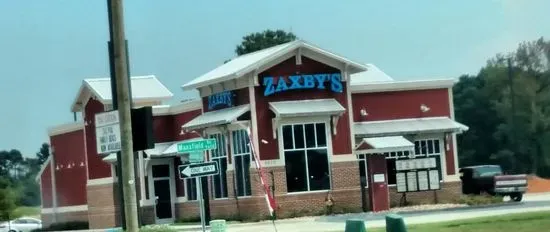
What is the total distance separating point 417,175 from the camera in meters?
47.0

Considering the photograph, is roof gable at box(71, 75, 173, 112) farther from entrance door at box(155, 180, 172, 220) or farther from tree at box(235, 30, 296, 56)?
tree at box(235, 30, 296, 56)

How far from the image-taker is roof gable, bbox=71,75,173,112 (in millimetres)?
55562

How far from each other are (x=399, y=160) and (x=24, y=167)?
241 ft

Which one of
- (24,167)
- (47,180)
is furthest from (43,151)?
(47,180)

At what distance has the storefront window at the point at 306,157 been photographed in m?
45.3

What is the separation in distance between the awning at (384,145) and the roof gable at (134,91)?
15.0 metres

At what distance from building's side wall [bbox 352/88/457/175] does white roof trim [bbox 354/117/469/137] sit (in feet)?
0.83

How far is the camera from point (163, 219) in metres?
54.7

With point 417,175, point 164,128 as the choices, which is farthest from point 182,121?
point 417,175

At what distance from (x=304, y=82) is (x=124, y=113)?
2783 cm

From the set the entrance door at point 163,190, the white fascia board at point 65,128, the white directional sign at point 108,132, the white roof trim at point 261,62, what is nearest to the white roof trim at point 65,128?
the white fascia board at point 65,128

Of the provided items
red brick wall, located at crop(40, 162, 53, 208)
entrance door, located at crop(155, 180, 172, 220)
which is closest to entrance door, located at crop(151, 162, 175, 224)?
entrance door, located at crop(155, 180, 172, 220)

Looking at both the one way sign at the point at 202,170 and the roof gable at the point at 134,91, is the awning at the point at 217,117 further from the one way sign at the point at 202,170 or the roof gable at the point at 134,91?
the one way sign at the point at 202,170

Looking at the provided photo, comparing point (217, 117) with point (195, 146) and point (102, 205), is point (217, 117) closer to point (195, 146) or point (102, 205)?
point (102, 205)
